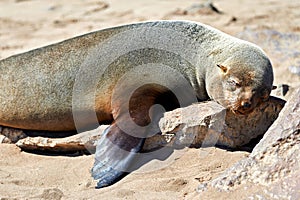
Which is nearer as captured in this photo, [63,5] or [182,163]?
[182,163]

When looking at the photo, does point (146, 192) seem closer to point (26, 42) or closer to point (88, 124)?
point (88, 124)

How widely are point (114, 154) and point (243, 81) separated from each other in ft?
3.55

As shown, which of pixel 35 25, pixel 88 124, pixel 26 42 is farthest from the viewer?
pixel 35 25

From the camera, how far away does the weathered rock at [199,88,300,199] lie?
307 centimetres

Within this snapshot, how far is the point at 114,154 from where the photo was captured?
4145 mm

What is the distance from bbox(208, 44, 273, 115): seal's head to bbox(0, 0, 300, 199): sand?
37 centimetres

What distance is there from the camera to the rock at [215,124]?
4.10m

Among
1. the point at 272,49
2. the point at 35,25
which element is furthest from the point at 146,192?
the point at 35,25

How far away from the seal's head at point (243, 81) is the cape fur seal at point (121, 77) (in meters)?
0.01

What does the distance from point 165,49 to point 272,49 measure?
2.32m

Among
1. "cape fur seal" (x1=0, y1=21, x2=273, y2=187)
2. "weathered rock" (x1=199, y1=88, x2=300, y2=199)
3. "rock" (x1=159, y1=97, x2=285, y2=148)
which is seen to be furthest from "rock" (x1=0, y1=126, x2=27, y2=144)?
"weathered rock" (x1=199, y1=88, x2=300, y2=199)

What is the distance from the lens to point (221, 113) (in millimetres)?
4098

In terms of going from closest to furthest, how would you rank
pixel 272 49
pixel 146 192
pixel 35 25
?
1. pixel 146 192
2. pixel 272 49
3. pixel 35 25

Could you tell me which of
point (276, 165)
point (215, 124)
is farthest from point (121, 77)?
point (276, 165)
